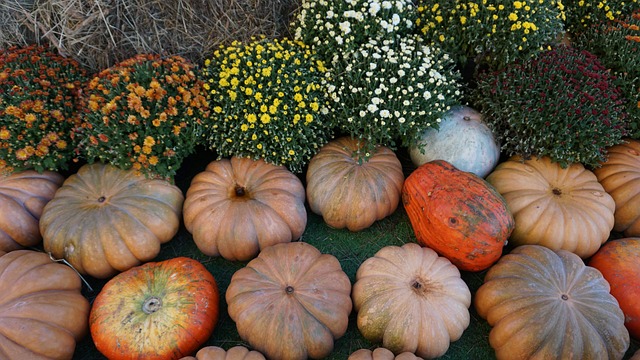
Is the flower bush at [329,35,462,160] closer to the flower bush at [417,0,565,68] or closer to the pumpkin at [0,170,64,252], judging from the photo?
the flower bush at [417,0,565,68]

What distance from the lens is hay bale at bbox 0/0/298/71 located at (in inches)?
131

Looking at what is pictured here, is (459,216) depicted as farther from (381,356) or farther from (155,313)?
(155,313)

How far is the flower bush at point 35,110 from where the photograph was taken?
304cm

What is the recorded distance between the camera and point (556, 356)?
255cm

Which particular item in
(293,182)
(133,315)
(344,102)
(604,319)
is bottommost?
(133,315)

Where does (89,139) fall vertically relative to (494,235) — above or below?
above

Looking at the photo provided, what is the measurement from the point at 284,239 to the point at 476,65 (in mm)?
2223

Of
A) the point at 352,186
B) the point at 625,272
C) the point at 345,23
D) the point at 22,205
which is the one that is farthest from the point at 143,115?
the point at 625,272

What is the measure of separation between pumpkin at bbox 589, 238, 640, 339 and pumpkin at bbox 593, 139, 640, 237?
11.5 inches

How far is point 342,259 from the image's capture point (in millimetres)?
3324

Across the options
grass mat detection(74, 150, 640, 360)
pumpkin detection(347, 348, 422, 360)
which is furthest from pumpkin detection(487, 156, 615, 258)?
pumpkin detection(347, 348, 422, 360)

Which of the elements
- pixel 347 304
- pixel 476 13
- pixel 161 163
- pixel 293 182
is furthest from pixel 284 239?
pixel 476 13

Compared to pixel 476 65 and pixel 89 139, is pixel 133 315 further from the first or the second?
pixel 476 65

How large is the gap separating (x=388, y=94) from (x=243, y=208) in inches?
53.8
